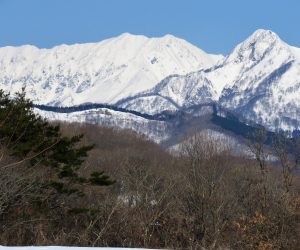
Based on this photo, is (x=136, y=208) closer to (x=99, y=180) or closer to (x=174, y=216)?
(x=174, y=216)

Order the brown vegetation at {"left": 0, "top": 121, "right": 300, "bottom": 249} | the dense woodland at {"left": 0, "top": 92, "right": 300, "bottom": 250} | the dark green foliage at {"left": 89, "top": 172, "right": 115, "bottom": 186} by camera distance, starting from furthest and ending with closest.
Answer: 1. the dark green foliage at {"left": 89, "top": 172, "right": 115, "bottom": 186}
2. the brown vegetation at {"left": 0, "top": 121, "right": 300, "bottom": 249}
3. the dense woodland at {"left": 0, "top": 92, "right": 300, "bottom": 250}

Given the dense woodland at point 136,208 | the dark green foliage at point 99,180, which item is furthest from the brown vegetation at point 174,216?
the dark green foliage at point 99,180

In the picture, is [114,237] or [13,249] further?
[114,237]

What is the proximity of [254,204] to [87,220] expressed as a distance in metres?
7.12

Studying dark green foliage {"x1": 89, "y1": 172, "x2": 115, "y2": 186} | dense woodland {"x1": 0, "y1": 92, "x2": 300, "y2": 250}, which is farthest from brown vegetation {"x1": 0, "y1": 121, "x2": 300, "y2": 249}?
dark green foliage {"x1": 89, "y1": 172, "x2": 115, "y2": 186}

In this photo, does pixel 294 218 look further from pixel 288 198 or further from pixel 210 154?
pixel 210 154

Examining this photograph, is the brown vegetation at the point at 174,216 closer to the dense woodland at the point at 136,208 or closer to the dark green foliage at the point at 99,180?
the dense woodland at the point at 136,208

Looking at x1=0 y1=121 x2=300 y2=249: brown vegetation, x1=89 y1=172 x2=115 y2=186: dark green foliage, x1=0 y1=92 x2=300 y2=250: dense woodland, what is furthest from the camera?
x1=89 y1=172 x2=115 y2=186: dark green foliage

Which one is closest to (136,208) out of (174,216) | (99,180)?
(174,216)

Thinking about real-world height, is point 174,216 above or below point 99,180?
below

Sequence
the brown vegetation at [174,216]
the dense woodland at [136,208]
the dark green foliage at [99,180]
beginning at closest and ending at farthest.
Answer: the dense woodland at [136,208], the brown vegetation at [174,216], the dark green foliage at [99,180]

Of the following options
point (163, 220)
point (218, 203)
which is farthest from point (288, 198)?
point (163, 220)

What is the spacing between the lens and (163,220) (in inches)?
796

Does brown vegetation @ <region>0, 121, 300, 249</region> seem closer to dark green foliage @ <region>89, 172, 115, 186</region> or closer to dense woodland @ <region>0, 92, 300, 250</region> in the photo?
dense woodland @ <region>0, 92, 300, 250</region>
